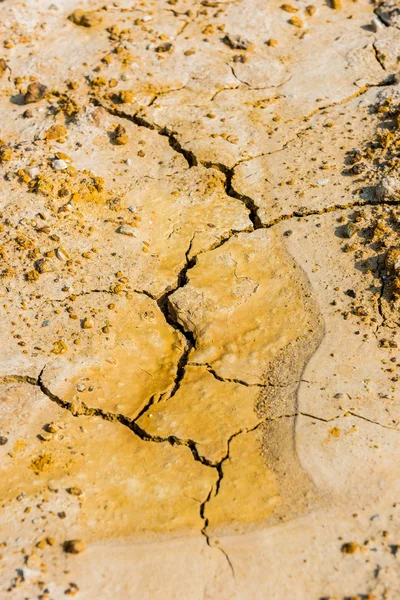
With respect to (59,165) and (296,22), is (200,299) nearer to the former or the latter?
(59,165)

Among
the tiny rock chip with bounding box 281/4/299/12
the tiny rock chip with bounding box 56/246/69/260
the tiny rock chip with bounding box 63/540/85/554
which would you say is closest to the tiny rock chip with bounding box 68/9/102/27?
the tiny rock chip with bounding box 281/4/299/12

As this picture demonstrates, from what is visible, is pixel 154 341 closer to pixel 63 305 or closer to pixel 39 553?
pixel 63 305

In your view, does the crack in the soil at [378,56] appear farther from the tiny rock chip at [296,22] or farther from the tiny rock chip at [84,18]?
the tiny rock chip at [84,18]

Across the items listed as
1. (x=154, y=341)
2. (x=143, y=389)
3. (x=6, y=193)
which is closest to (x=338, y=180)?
(x=154, y=341)

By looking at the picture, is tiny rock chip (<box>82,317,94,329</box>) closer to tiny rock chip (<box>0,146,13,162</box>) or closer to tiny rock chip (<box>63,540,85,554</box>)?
tiny rock chip (<box>63,540,85,554</box>)

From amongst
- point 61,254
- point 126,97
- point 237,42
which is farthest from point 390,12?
point 61,254

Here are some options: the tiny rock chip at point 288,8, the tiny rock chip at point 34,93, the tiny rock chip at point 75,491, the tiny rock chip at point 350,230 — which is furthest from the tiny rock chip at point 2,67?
the tiny rock chip at point 75,491
